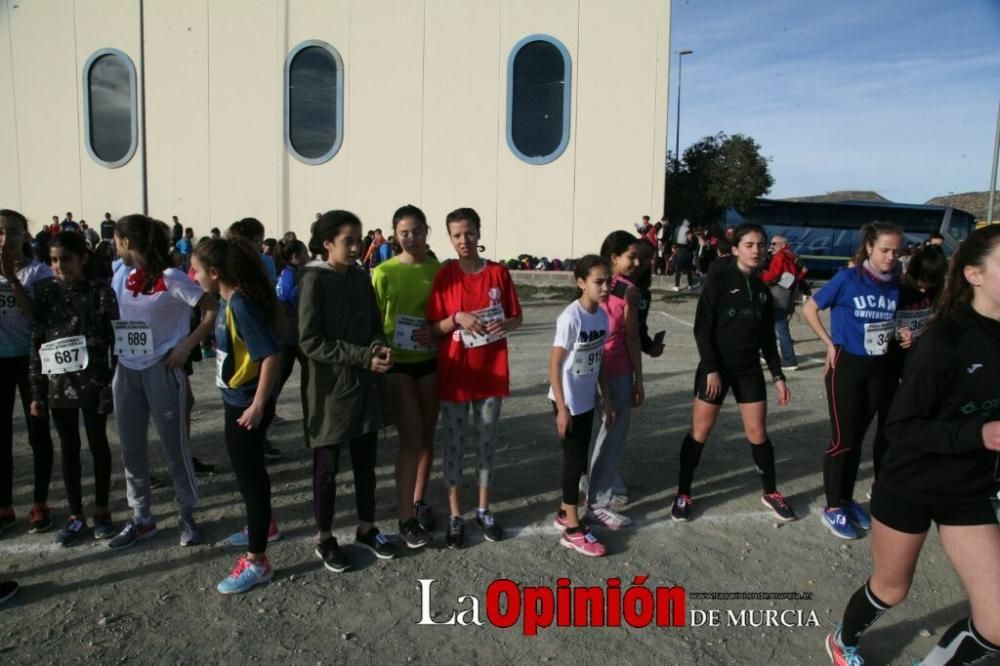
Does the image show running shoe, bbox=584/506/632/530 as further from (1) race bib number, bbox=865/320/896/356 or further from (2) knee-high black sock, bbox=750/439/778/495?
(1) race bib number, bbox=865/320/896/356

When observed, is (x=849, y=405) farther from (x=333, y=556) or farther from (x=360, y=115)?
(x=360, y=115)

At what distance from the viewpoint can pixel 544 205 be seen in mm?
20297

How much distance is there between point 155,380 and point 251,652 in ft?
5.11

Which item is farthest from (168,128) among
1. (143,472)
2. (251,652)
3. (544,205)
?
(251,652)

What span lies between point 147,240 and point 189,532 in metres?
1.61

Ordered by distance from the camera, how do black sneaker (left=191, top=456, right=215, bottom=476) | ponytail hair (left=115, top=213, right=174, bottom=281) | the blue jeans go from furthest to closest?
the blue jeans < black sneaker (left=191, top=456, right=215, bottom=476) < ponytail hair (left=115, top=213, right=174, bottom=281)

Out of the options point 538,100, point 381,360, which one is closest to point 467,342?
point 381,360

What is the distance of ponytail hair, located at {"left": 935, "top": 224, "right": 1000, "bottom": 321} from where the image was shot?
2.25 metres

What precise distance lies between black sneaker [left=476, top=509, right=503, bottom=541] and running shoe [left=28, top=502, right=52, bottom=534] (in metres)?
2.48

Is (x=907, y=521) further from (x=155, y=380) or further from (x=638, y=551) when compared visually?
(x=155, y=380)

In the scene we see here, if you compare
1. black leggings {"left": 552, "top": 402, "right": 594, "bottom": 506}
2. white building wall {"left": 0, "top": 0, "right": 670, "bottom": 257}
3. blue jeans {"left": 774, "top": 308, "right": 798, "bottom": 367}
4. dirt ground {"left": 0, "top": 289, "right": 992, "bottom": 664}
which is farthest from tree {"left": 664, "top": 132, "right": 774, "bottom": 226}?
black leggings {"left": 552, "top": 402, "right": 594, "bottom": 506}

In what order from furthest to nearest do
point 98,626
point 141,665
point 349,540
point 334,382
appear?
point 349,540 → point 334,382 → point 98,626 → point 141,665

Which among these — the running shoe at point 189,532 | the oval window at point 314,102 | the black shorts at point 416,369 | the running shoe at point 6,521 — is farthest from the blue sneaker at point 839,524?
the oval window at point 314,102

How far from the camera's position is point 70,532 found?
376 centimetres
